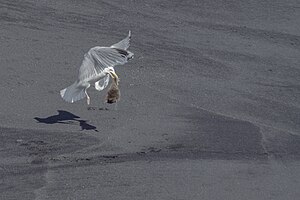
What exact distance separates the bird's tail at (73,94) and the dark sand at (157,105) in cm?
20

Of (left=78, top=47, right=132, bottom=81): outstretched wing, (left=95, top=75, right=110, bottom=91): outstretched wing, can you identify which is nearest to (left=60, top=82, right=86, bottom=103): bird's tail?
(left=78, top=47, right=132, bottom=81): outstretched wing

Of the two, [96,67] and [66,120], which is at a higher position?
[96,67]

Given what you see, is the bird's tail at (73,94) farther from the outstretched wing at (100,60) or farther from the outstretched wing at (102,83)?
the outstretched wing at (102,83)

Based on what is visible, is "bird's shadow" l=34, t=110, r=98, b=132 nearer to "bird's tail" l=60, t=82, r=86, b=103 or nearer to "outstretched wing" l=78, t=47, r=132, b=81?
"bird's tail" l=60, t=82, r=86, b=103

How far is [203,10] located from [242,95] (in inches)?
141

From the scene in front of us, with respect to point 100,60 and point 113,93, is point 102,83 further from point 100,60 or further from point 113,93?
point 100,60

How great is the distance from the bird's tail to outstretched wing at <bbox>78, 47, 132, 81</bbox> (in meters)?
0.12

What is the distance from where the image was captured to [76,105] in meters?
11.1

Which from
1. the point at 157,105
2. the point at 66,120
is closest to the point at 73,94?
the point at 66,120

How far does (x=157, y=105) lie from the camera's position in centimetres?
1139

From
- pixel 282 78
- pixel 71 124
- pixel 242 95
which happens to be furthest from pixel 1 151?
pixel 282 78

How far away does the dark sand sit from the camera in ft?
30.9

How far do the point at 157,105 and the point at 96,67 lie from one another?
105 centimetres

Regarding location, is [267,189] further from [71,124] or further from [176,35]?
[176,35]
